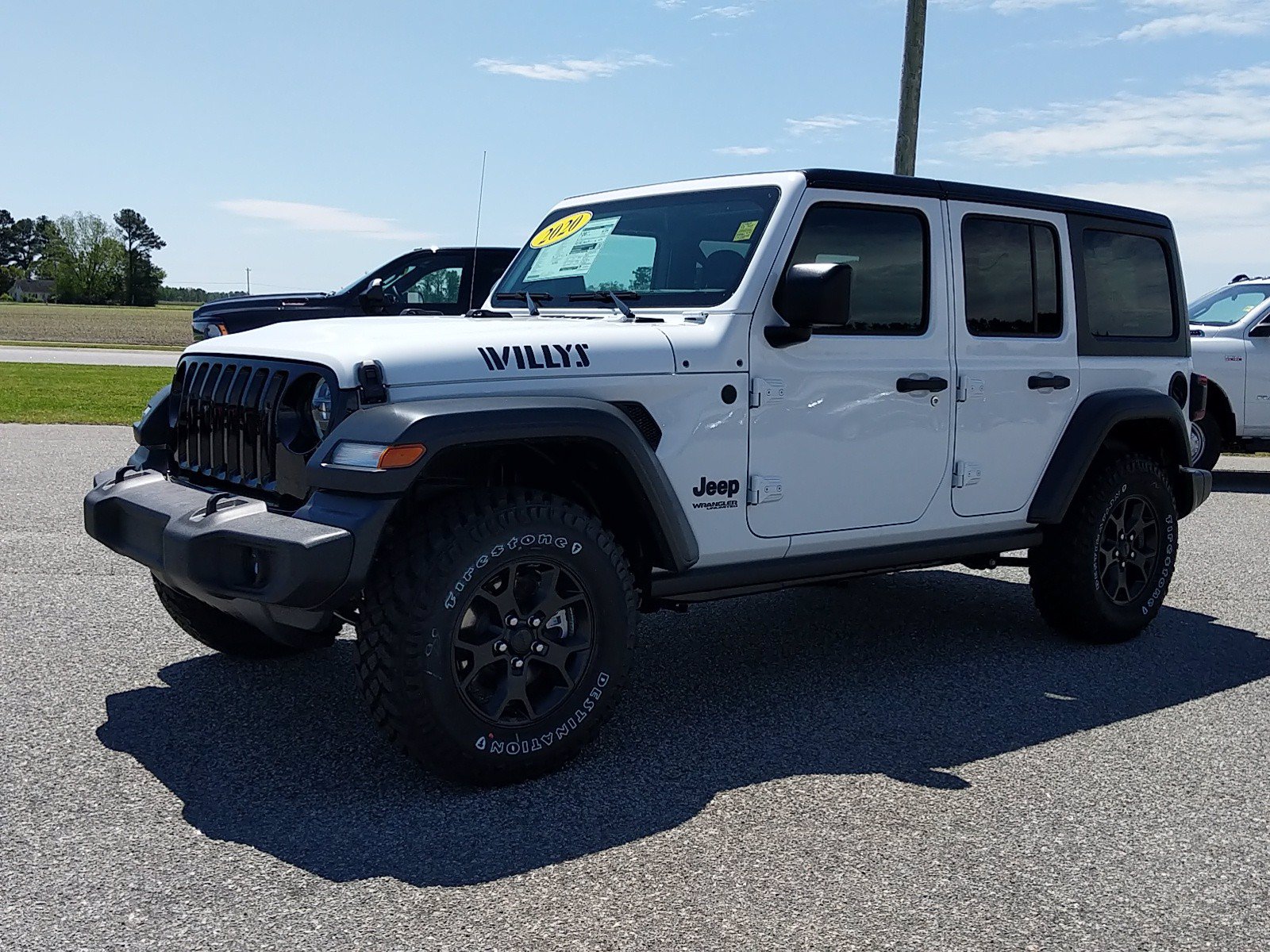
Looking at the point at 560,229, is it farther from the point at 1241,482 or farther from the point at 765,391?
the point at 1241,482

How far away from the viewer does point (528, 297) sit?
4.88 m

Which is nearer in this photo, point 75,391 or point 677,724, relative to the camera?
point 677,724

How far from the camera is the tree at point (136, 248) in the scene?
117 m

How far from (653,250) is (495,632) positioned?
178cm

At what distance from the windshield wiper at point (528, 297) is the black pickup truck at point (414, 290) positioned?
677 cm

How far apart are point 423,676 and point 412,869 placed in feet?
1.83

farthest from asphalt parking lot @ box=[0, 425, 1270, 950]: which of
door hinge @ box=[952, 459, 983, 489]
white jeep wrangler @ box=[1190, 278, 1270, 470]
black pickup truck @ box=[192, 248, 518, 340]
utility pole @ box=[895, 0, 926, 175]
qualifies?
utility pole @ box=[895, 0, 926, 175]

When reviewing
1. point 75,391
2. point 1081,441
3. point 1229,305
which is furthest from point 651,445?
point 75,391

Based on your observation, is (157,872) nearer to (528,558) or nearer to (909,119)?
(528,558)

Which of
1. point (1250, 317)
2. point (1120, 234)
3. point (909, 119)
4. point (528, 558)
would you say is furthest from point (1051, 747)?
point (909, 119)

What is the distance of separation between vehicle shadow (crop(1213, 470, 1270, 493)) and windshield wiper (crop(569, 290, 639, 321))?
8.30m

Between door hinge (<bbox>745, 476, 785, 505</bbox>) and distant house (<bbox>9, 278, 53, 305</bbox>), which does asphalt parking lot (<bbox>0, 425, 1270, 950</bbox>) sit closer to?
door hinge (<bbox>745, 476, 785, 505</bbox>)

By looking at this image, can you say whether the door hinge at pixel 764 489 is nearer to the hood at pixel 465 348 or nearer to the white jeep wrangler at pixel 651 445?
the white jeep wrangler at pixel 651 445

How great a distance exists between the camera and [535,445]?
3965 mm
